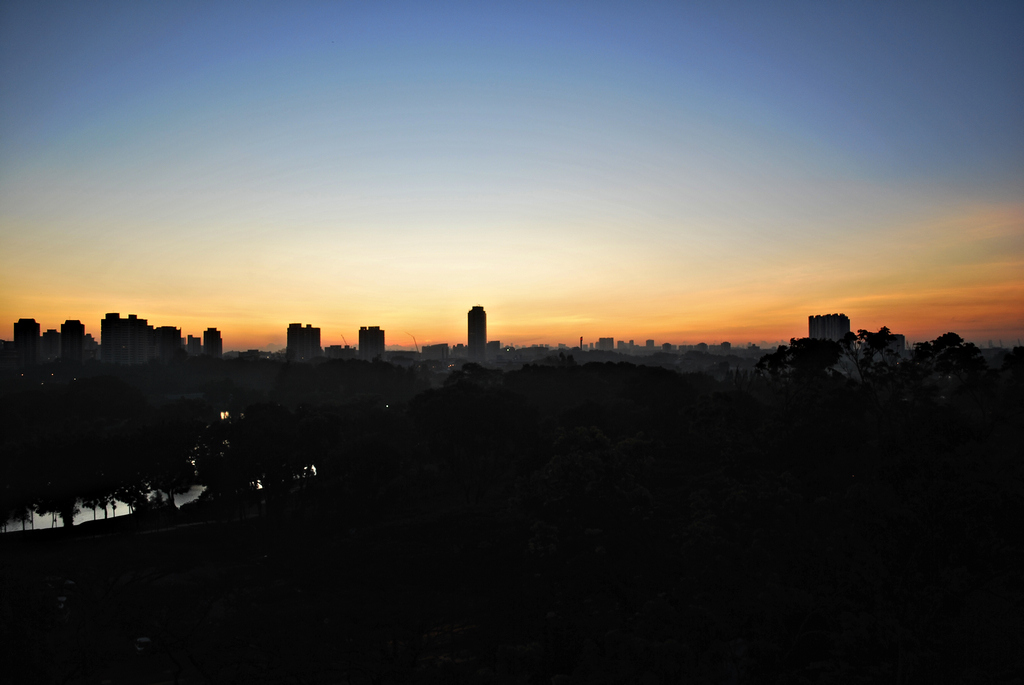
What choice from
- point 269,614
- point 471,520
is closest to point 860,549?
point 471,520

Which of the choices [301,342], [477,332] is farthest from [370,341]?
[477,332]

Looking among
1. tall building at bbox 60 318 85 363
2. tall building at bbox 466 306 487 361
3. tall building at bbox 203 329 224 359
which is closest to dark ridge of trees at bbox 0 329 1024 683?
tall building at bbox 60 318 85 363

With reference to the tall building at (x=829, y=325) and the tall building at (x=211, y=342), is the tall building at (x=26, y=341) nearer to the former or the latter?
the tall building at (x=211, y=342)

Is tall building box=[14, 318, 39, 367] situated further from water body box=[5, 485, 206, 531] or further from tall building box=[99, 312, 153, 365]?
water body box=[5, 485, 206, 531]

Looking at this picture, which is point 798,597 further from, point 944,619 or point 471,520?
A: point 471,520

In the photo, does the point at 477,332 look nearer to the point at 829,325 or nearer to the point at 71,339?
the point at 71,339
